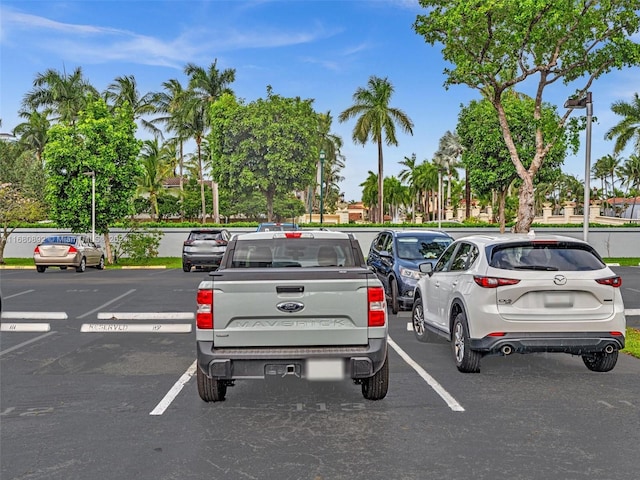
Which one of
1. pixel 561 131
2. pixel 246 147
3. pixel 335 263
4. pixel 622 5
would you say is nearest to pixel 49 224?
pixel 246 147

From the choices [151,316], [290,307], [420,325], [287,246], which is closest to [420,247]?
[420,325]

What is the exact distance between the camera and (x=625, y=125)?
45656 mm

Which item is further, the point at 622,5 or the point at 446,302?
the point at 622,5

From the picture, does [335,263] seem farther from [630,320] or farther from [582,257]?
[630,320]

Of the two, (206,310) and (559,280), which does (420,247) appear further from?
(206,310)

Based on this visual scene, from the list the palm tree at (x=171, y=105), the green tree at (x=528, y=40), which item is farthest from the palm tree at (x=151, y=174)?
the green tree at (x=528, y=40)

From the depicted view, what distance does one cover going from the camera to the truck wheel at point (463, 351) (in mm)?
7516

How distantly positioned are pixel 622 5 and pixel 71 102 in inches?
1759

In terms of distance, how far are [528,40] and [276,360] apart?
836 inches

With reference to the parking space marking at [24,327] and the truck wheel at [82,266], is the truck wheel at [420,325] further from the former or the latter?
the truck wheel at [82,266]

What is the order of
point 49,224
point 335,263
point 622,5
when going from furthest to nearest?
point 49,224 → point 622,5 → point 335,263

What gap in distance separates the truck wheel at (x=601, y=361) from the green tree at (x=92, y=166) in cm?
2623

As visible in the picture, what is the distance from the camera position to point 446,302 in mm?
8500

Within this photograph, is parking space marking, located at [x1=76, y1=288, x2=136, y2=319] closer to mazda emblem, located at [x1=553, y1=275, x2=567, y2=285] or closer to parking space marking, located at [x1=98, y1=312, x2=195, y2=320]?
parking space marking, located at [x1=98, y1=312, x2=195, y2=320]
